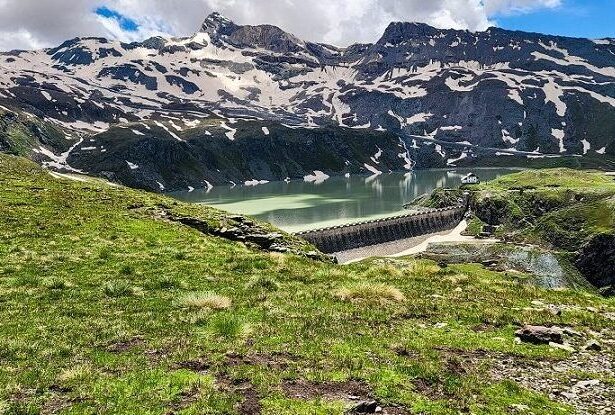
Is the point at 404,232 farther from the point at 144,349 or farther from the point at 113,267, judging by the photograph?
the point at 144,349

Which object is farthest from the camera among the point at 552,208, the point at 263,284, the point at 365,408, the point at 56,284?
the point at 552,208

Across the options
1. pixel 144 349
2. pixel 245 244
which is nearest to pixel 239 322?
pixel 144 349

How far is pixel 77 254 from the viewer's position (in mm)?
28828

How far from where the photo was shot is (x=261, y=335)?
16484 mm

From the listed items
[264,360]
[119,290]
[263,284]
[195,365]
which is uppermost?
[119,290]

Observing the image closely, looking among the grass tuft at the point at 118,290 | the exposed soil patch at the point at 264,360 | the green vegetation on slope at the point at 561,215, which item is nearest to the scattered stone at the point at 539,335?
the exposed soil patch at the point at 264,360

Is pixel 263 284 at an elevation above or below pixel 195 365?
above

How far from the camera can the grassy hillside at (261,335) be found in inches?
472

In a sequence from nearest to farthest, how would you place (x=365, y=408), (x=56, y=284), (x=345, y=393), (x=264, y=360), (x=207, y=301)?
(x=365, y=408) → (x=345, y=393) → (x=264, y=360) → (x=207, y=301) → (x=56, y=284)

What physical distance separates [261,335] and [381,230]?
12177 cm

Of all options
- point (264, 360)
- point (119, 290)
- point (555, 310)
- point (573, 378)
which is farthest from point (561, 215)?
point (264, 360)

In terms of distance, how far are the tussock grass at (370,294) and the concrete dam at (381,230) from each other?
91.5 meters

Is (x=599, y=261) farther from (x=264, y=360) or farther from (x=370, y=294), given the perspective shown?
(x=264, y=360)

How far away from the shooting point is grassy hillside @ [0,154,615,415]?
12000 millimetres
